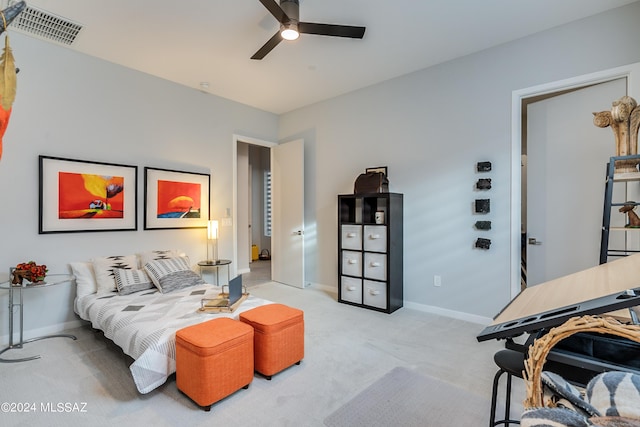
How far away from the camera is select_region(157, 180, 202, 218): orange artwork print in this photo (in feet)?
12.6

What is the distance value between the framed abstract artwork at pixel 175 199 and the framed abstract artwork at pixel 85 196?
169 millimetres

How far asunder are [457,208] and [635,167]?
4.85 ft

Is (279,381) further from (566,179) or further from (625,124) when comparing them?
(566,179)

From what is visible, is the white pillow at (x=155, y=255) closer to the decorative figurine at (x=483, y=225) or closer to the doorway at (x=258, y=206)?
the doorway at (x=258, y=206)

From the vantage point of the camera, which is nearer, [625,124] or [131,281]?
[625,124]

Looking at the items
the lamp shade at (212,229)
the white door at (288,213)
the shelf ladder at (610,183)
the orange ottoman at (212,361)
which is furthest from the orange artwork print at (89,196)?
the shelf ladder at (610,183)

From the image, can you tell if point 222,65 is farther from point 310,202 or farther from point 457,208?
point 457,208

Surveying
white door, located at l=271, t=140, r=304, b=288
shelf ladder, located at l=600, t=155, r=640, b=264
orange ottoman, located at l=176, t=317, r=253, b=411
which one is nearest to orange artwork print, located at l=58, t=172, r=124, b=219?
orange ottoman, located at l=176, t=317, r=253, b=411

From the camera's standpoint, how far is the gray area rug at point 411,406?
176 cm

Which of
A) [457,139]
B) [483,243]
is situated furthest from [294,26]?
[483,243]

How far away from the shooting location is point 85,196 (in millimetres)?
3223

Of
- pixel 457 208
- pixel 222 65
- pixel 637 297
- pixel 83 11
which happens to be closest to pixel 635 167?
pixel 457 208

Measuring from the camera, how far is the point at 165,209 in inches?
152

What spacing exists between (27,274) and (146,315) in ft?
3.81
